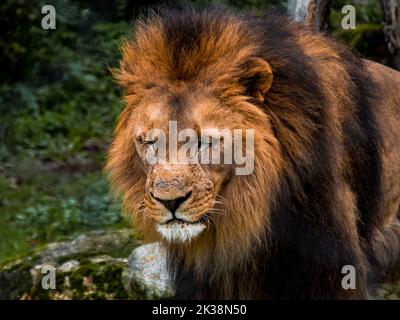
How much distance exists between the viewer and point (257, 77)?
5047 mm

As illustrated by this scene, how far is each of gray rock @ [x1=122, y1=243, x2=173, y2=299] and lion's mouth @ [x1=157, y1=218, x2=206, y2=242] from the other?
6.89 feet

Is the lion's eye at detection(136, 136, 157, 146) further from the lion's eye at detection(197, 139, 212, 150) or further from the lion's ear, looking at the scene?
the lion's ear

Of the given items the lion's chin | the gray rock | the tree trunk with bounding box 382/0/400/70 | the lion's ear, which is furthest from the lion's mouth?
the tree trunk with bounding box 382/0/400/70

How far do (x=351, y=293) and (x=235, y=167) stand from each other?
1.27 metres

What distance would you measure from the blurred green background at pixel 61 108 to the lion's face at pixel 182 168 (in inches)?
161

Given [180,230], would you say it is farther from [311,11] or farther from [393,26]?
[393,26]

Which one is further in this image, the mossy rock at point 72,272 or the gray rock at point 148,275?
the mossy rock at point 72,272

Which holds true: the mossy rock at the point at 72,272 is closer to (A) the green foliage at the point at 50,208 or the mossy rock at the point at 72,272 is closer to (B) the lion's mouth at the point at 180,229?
(A) the green foliage at the point at 50,208

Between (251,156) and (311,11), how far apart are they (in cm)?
355

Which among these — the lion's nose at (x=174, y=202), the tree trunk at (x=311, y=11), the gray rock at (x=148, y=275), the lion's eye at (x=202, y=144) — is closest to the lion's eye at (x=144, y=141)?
the lion's eye at (x=202, y=144)

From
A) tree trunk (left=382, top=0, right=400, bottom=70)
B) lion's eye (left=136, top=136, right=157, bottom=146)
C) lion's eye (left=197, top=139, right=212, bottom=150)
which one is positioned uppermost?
tree trunk (left=382, top=0, right=400, bottom=70)

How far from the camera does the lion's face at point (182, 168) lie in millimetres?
4703

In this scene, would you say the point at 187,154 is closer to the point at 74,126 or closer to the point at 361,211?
the point at 361,211

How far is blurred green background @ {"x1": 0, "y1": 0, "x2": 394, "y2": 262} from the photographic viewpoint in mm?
9375
